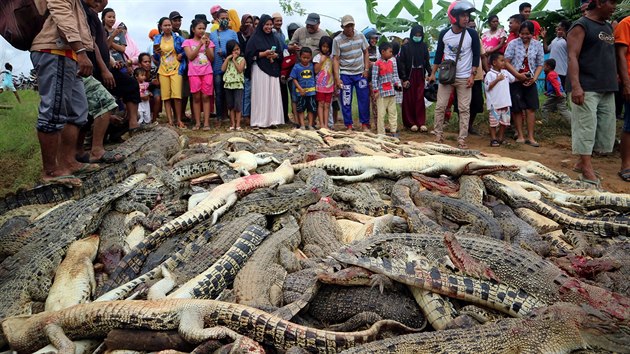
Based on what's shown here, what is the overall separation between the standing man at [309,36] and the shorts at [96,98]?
486 cm

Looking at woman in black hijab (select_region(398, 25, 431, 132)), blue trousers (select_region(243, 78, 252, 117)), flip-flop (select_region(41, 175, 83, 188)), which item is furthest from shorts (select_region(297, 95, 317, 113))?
flip-flop (select_region(41, 175, 83, 188))

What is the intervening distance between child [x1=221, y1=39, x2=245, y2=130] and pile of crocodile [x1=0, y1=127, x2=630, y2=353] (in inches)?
163

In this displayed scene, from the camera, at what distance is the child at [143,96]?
30.7 ft

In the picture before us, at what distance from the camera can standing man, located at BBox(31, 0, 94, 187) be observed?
4.45 m

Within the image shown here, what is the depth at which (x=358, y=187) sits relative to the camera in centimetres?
521

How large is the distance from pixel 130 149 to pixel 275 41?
4.43m

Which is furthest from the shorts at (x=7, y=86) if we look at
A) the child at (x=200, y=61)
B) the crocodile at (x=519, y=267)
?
the crocodile at (x=519, y=267)

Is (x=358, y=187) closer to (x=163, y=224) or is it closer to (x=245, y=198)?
(x=245, y=198)

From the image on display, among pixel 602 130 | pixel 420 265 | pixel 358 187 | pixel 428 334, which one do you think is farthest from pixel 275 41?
pixel 428 334

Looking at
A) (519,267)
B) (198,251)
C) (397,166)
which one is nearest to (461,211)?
(519,267)

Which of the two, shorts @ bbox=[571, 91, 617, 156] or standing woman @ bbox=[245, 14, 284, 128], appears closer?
shorts @ bbox=[571, 91, 617, 156]

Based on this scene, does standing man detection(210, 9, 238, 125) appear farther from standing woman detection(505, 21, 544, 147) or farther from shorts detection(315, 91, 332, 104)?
standing woman detection(505, 21, 544, 147)

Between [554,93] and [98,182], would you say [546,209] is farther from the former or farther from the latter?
[554,93]

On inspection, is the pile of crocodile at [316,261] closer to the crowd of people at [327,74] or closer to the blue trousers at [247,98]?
the crowd of people at [327,74]
